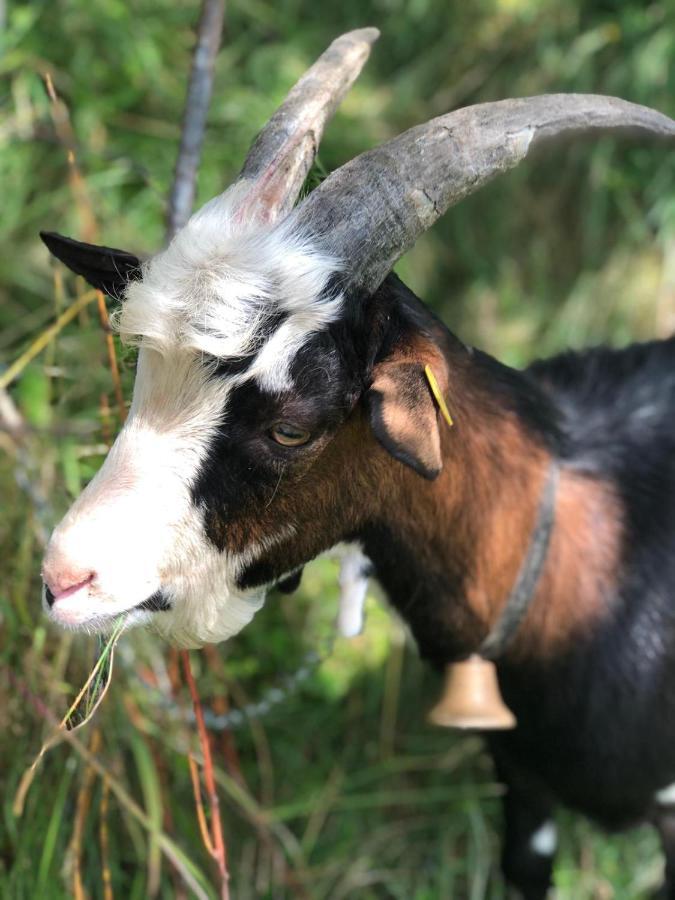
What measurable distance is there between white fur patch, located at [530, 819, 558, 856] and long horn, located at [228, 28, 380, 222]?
6.68 feet

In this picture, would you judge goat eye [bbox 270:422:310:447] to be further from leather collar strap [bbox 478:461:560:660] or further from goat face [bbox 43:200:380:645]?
leather collar strap [bbox 478:461:560:660]

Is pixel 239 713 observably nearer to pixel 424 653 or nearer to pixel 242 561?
pixel 424 653

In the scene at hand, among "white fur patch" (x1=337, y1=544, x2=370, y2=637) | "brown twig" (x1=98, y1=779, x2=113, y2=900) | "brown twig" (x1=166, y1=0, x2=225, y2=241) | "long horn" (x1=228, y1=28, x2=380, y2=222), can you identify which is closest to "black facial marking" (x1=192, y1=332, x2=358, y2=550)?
"long horn" (x1=228, y1=28, x2=380, y2=222)

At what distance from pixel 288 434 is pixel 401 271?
3.10m

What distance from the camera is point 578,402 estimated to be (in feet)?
8.88

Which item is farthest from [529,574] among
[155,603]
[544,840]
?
[544,840]

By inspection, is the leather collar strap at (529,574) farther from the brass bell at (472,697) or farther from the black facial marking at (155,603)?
the black facial marking at (155,603)

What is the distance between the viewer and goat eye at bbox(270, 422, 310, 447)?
187 centimetres

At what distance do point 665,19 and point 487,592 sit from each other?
329cm

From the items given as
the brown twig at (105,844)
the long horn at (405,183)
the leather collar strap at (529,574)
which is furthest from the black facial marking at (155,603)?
the brown twig at (105,844)

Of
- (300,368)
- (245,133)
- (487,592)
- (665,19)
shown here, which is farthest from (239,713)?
(665,19)

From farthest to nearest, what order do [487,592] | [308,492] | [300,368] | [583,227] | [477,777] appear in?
[583,227], [477,777], [487,592], [308,492], [300,368]

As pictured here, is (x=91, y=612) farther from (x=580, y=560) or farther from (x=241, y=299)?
(x=580, y=560)

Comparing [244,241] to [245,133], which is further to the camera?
[245,133]
